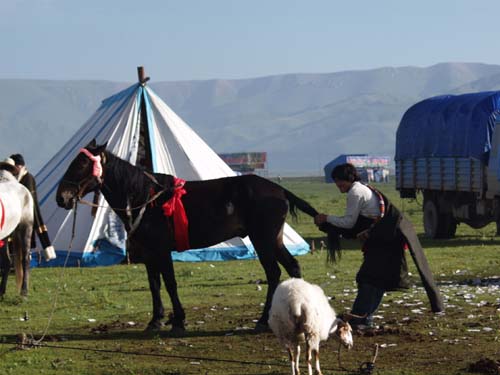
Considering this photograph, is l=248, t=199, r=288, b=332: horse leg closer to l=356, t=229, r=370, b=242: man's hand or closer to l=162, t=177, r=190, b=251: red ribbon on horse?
l=162, t=177, r=190, b=251: red ribbon on horse

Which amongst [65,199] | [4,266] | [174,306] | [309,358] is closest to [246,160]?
[4,266]

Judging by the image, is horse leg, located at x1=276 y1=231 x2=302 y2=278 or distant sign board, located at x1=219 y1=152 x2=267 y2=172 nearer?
horse leg, located at x1=276 y1=231 x2=302 y2=278

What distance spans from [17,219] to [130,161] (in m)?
10.5

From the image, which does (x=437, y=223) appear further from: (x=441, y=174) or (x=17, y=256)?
(x=17, y=256)

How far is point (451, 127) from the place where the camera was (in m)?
29.4

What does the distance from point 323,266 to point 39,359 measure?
11035mm

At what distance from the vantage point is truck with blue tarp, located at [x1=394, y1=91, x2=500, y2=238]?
2739 centimetres

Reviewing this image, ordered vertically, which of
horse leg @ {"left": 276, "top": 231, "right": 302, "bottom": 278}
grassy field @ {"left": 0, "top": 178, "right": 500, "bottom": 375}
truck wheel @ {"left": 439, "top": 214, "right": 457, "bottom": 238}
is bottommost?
truck wheel @ {"left": 439, "top": 214, "right": 457, "bottom": 238}

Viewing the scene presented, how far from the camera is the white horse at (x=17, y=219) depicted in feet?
46.0

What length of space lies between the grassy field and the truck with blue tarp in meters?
5.06

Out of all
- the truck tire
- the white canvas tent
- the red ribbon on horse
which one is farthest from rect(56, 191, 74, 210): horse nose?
the truck tire

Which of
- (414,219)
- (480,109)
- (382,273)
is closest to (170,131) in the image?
(480,109)

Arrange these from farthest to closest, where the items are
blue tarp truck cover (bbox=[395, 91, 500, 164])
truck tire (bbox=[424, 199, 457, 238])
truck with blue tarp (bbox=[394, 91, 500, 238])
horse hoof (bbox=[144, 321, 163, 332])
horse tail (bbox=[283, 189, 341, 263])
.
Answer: truck tire (bbox=[424, 199, 457, 238]) → blue tarp truck cover (bbox=[395, 91, 500, 164]) → truck with blue tarp (bbox=[394, 91, 500, 238]) → horse hoof (bbox=[144, 321, 163, 332]) → horse tail (bbox=[283, 189, 341, 263])

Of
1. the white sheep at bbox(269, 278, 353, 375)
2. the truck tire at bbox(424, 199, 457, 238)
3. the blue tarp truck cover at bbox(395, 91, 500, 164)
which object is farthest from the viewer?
the truck tire at bbox(424, 199, 457, 238)
